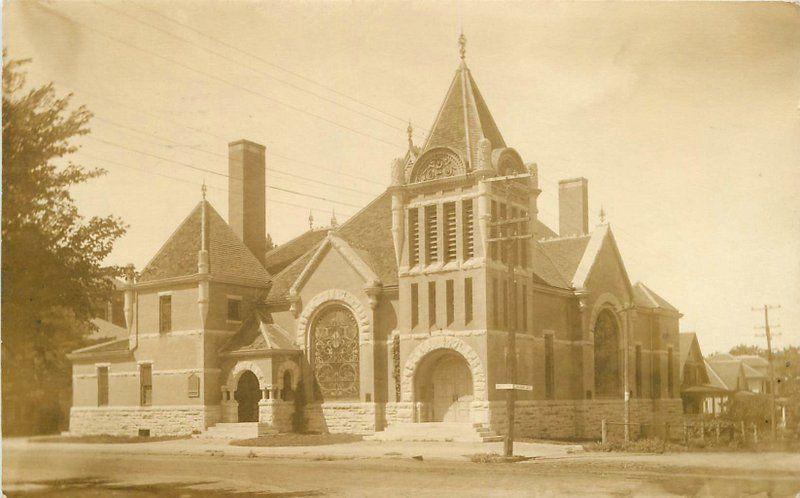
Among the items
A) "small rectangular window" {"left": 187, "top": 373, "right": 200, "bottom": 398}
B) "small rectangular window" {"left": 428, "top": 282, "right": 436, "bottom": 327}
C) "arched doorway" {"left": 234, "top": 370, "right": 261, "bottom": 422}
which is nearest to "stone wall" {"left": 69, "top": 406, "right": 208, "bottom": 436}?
"small rectangular window" {"left": 187, "top": 373, "right": 200, "bottom": 398}

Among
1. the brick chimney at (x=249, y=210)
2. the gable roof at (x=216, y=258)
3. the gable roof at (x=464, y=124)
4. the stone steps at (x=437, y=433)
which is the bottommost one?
the stone steps at (x=437, y=433)

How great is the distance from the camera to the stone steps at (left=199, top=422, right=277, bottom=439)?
29.7 metres

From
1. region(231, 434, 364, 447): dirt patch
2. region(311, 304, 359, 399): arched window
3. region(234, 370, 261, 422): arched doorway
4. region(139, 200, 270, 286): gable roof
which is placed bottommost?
region(231, 434, 364, 447): dirt patch

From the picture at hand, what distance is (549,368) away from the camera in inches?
1247

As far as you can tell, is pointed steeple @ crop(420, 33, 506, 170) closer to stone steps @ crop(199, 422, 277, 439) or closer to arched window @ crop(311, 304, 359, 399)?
arched window @ crop(311, 304, 359, 399)

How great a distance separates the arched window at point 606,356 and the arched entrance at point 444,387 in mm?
7284

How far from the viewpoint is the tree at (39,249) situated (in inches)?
622

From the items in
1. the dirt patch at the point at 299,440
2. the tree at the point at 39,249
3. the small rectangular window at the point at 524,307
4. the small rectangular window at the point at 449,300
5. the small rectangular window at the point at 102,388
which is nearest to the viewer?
the tree at the point at 39,249

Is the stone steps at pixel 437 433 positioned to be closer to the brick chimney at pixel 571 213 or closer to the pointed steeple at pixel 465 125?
the pointed steeple at pixel 465 125

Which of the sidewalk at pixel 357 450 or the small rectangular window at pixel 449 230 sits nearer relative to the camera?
the sidewalk at pixel 357 450

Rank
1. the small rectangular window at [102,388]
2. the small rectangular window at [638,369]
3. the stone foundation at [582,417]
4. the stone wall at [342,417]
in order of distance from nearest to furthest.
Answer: the stone foundation at [582,417] → the stone wall at [342,417] → the small rectangular window at [102,388] → the small rectangular window at [638,369]

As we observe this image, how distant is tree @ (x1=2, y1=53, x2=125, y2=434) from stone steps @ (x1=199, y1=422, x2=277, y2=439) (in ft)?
42.5

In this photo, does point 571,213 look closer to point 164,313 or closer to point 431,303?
point 431,303

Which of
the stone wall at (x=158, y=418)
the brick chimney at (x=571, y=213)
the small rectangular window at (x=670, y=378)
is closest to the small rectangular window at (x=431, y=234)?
the brick chimney at (x=571, y=213)
